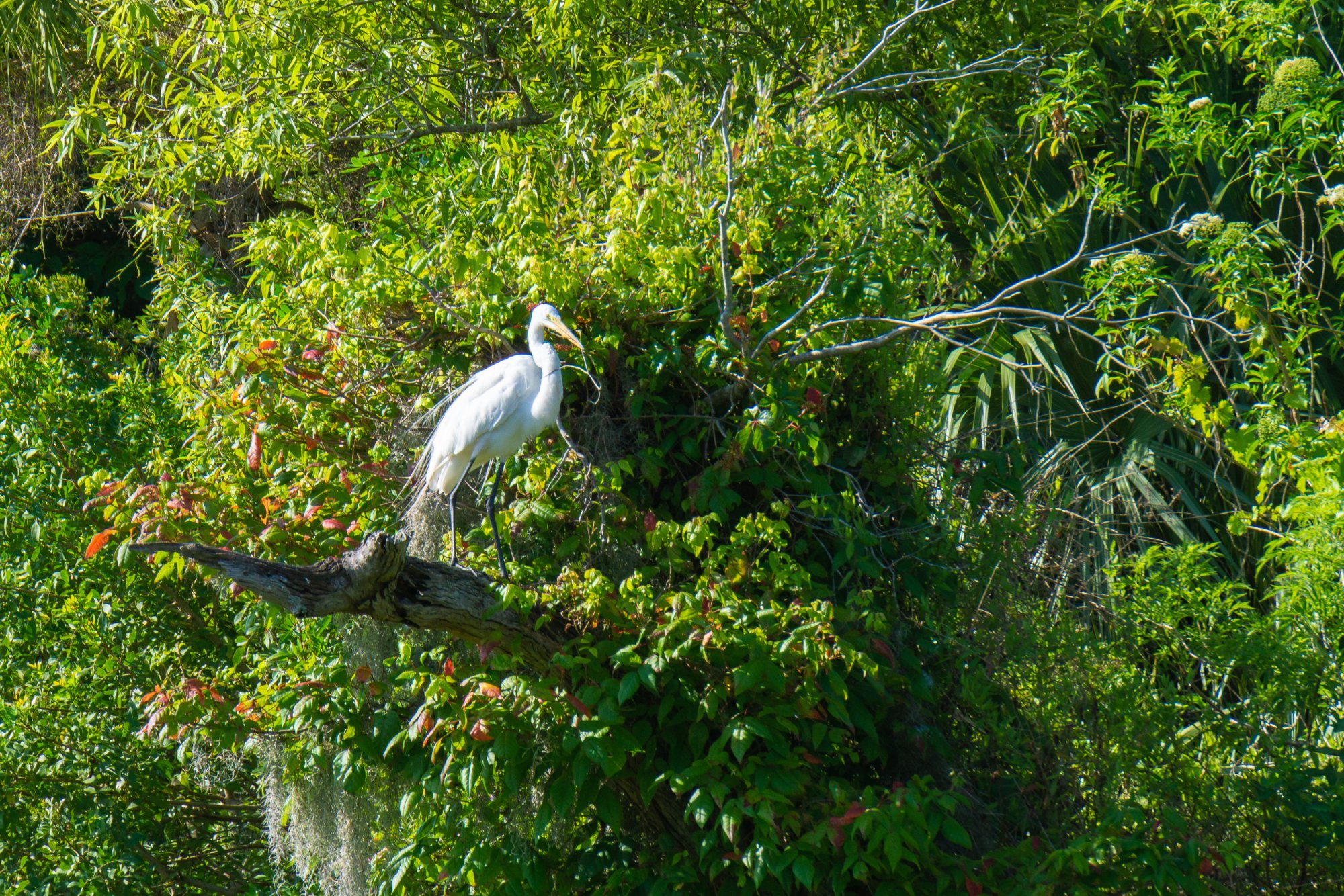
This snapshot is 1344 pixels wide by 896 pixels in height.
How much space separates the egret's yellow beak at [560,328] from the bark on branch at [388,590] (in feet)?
2.38

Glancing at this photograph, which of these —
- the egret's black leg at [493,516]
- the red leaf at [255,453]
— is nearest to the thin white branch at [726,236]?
the egret's black leg at [493,516]

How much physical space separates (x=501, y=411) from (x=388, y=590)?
81 centimetres

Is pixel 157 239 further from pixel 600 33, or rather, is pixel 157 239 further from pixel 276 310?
pixel 600 33

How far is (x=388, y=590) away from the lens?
9.22 feet

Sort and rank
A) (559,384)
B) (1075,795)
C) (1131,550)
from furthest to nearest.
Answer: (1131,550) < (1075,795) < (559,384)

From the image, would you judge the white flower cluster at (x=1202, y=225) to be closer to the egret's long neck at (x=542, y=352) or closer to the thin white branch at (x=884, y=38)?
the thin white branch at (x=884, y=38)

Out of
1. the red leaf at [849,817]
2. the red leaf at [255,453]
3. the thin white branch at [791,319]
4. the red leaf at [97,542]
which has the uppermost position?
the red leaf at [97,542]

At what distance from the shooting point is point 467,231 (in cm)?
403

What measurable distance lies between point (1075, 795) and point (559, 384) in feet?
6.48

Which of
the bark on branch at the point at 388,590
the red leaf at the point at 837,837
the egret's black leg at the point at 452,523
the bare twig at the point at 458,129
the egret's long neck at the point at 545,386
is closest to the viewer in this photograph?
the bark on branch at the point at 388,590

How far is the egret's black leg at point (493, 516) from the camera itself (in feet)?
11.4

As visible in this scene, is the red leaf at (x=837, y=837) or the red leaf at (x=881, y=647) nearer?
the red leaf at (x=837, y=837)

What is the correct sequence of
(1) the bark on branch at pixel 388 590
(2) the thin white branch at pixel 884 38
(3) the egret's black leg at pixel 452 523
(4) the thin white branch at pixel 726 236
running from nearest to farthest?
1. (1) the bark on branch at pixel 388 590
2. (4) the thin white branch at pixel 726 236
3. (3) the egret's black leg at pixel 452 523
4. (2) the thin white branch at pixel 884 38

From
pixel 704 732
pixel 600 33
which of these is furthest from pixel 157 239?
pixel 704 732
